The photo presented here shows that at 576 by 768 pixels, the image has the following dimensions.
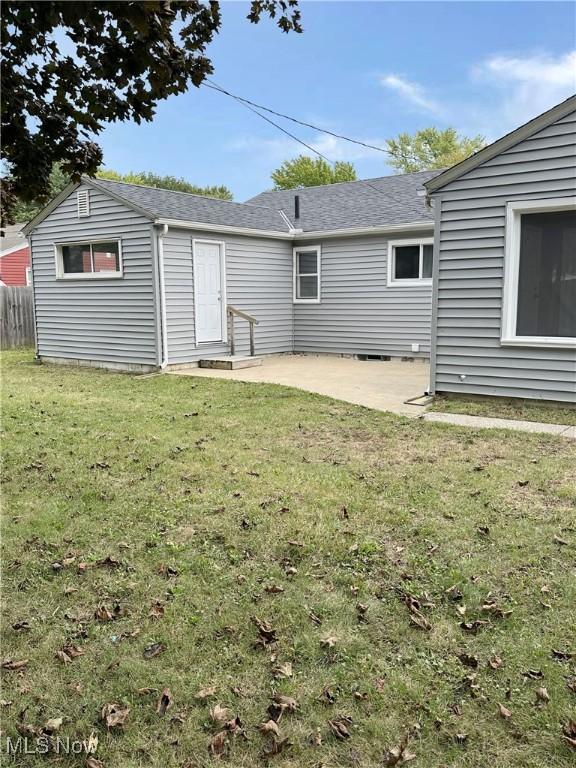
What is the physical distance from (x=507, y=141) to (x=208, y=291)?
259 inches

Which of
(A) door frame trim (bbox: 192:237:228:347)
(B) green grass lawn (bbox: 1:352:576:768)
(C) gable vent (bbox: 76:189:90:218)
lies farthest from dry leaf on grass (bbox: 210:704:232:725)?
(C) gable vent (bbox: 76:189:90:218)

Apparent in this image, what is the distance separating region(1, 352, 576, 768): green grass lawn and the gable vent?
7.66 metres

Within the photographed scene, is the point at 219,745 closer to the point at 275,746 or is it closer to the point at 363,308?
the point at 275,746

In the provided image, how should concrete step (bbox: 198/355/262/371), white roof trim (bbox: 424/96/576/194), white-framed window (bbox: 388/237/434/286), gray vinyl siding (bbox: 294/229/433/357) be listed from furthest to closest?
gray vinyl siding (bbox: 294/229/433/357) → white-framed window (bbox: 388/237/434/286) → concrete step (bbox: 198/355/262/371) → white roof trim (bbox: 424/96/576/194)

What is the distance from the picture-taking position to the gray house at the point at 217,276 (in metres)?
11.0

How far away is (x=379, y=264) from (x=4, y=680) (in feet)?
37.1

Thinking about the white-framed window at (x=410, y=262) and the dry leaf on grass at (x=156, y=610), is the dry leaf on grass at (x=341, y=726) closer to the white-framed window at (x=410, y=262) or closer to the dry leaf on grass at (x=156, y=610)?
the dry leaf on grass at (x=156, y=610)

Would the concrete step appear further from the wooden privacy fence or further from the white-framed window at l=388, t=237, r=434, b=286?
the wooden privacy fence

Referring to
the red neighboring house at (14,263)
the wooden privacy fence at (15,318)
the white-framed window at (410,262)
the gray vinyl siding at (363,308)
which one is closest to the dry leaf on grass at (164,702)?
the gray vinyl siding at (363,308)

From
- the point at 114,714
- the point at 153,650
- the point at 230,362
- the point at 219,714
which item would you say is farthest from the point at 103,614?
the point at 230,362

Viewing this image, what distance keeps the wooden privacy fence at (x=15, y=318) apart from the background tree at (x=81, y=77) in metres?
14.9

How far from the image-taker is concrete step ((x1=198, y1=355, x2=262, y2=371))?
11.2m

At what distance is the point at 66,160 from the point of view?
7.78 feet

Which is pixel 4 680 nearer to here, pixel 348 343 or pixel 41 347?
pixel 348 343
